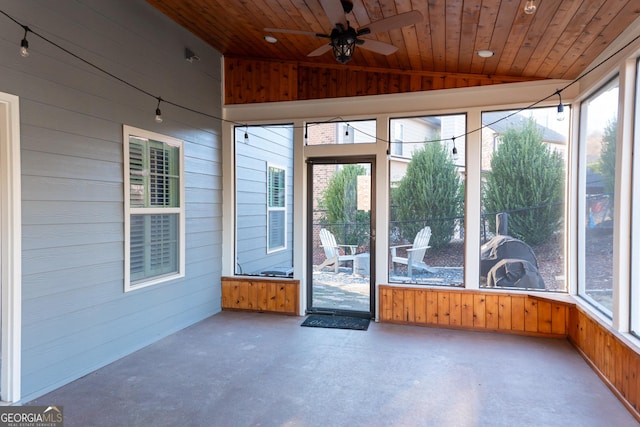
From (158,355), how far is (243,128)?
10.2 feet

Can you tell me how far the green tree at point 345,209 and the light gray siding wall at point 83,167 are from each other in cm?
179

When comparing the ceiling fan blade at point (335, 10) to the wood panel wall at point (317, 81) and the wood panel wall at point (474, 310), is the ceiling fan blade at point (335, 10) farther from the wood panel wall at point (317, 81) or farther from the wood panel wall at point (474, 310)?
the wood panel wall at point (474, 310)

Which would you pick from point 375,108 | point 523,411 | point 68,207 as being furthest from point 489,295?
point 68,207

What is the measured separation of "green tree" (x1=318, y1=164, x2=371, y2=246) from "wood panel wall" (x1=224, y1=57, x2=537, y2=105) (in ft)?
3.33

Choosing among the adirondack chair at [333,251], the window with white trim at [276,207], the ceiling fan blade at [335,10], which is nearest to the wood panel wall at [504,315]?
the adirondack chair at [333,251]

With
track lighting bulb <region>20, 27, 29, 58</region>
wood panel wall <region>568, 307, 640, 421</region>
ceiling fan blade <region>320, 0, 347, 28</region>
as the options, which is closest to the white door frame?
track lighting bulb <region>20, 27, 29, 58</region>

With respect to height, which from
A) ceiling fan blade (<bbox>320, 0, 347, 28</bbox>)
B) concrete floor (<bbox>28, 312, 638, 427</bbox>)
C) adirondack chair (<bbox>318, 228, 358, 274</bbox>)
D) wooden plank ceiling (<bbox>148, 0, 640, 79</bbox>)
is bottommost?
concrete floor (<bbox>28, 312, 638, 427</bbox>)

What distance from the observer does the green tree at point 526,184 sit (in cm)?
435

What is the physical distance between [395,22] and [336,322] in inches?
135

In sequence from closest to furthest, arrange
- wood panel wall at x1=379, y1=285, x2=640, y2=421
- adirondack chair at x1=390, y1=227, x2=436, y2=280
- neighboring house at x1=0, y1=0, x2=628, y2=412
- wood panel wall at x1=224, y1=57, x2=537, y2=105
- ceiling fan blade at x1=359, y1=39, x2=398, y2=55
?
1. neighboring house at x1=0, y1=0, x2=628, y2=412
2. ceiling fan blade at x1=359, y1=39, x2=398, y2=55
3. wood panel wall at x1=379, y1=285, x2=640, y2=421
4. wood panel wall at x1=224, y1=57, x2=537, y2=105
5. adirondack chair at x1=390, y1=227, x2=436, y2=280

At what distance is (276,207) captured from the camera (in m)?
5.91

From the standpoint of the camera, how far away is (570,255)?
4266 mm

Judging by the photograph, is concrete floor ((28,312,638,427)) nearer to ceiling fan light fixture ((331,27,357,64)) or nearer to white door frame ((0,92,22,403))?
white door frame ((0,92,22,403))

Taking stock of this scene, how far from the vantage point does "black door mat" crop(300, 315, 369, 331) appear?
15.5ft
